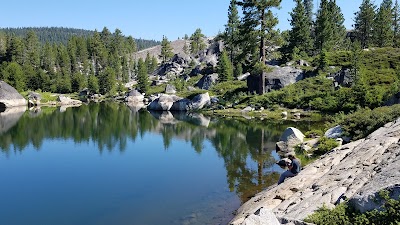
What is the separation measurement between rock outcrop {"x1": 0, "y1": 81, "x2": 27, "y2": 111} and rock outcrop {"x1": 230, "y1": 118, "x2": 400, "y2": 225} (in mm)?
76480

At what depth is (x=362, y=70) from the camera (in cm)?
5359

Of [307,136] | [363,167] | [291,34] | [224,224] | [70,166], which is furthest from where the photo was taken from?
[291,34]

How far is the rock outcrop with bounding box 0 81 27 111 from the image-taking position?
Result: 7712cm

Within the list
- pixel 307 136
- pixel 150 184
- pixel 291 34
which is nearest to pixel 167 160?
pixel 150 184

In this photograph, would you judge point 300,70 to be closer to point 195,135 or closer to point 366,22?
point 195,135

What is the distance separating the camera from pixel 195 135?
3803 centimetres

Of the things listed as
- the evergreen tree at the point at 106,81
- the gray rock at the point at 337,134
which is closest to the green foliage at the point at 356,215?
the gray rock at the point at 337,134

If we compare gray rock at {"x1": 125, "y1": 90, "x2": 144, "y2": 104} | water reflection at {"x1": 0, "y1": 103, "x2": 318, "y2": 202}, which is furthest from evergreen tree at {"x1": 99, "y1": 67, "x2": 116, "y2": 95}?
water reflection at {"x1": 0, "y1": 103, "x2": 318, "y2": 202}

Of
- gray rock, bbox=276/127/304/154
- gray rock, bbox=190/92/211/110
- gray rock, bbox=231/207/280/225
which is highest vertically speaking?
gray rock, bbox=190/92/211/110

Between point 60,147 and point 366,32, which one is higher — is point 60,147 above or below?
below

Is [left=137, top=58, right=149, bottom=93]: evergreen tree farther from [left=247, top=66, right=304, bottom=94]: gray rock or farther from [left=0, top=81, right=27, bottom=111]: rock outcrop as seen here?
[left=247, top=66, right=304, bottom=94]: gray rock

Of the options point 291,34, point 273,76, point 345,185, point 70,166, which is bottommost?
point 70,166

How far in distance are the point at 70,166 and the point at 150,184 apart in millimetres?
8540

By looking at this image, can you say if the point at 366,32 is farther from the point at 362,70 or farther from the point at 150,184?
the point at 150,184
